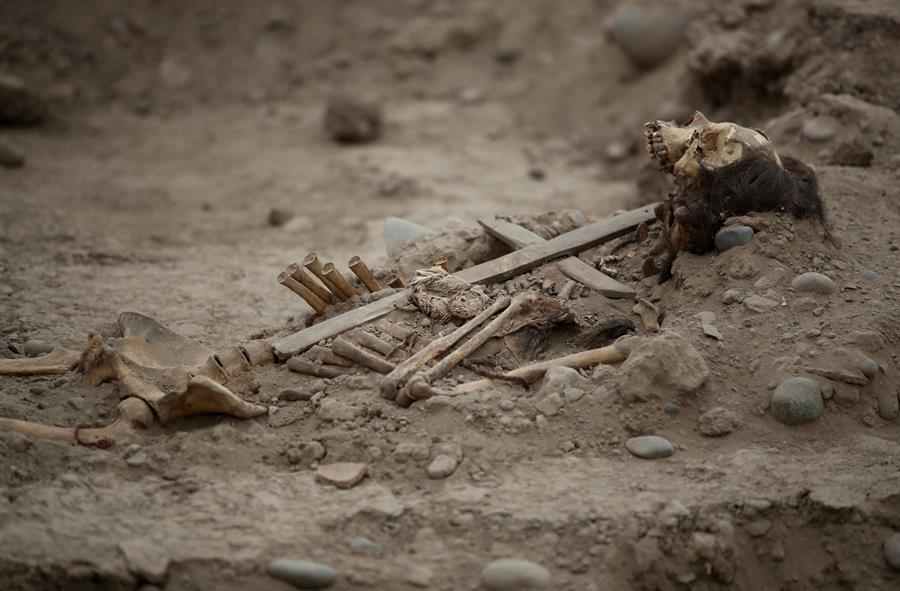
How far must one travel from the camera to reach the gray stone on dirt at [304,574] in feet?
10.1

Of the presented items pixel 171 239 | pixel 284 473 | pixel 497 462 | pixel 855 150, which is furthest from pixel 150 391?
pixel 855 150

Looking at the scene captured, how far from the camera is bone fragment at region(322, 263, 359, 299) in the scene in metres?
4.46

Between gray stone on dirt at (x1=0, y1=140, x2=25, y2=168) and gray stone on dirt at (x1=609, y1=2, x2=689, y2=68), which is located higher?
gray stone on dirt at (x1=609, y1=2, x2=689, y2=68)

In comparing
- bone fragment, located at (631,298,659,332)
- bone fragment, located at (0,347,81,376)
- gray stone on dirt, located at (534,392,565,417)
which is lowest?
bone fragment, located at (0,347,81,376)

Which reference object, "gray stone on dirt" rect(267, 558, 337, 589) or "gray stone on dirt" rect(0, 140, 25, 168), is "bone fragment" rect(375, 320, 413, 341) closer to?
"gray stone on dirt" rect(267, 558, 337, 589)

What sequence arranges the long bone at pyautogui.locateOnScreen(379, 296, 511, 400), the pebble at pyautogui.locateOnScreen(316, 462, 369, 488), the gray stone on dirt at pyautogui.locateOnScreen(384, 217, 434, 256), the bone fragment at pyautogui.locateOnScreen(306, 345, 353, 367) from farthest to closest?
the gray stone on dirt at pyautogui.locateOnScreen(384, 217, 434, 256) < the bone fragment at pyautogui.locateOnScreen(306, 345, 353, 367) < the long bone at pyautogui.locateOnScreen(379, 296, 511, 400) < the pebble at pyautogui.locateOnScreen(316, 462, 369, 488)

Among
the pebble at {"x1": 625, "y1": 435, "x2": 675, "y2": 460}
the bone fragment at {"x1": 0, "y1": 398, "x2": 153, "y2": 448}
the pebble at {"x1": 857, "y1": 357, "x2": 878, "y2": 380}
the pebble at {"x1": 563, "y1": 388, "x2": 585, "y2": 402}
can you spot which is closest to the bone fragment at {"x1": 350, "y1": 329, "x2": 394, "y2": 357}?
the pebble at {"x1": 563, "y1": 388, "x2": 585, "y2": 402}

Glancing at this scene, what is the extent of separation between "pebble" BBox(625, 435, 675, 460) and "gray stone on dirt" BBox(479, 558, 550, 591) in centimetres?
70

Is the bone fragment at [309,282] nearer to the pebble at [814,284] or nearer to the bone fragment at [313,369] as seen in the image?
the bone fragment at [313,369]

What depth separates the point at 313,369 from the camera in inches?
163

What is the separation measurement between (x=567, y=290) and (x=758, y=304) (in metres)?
0.83

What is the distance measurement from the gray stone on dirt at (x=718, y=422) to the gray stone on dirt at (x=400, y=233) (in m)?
2.02

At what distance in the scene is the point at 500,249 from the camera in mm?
4996

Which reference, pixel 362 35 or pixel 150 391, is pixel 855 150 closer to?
pixel 150 391
